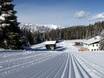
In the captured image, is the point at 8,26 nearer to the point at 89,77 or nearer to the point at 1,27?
the point at 1,27

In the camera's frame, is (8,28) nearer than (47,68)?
No

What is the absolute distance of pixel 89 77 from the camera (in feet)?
57.7

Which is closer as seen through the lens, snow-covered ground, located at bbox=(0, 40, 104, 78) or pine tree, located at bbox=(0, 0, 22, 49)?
snow-covered ground, located at bbox=(0, 40, 104, 78)

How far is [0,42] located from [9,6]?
838cm

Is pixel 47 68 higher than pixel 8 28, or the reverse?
pixel 8 28

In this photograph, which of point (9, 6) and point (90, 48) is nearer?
point (9, 6)

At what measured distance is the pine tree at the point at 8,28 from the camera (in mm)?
56562

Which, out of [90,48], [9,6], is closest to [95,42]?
[90,48]

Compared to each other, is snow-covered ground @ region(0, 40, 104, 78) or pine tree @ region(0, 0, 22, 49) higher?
pine tree @ region(0, 0, 22, 49)

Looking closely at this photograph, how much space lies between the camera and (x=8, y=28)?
58.3 m

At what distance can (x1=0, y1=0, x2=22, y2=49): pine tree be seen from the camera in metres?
56.6

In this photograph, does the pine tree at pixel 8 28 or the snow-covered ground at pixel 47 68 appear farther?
the pine tree at pixel 8 28

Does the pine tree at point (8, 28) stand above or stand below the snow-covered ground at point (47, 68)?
above

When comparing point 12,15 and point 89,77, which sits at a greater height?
point 12,15
